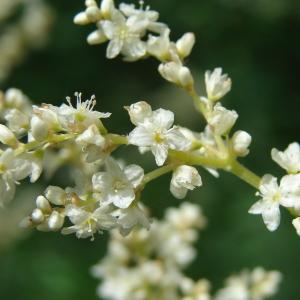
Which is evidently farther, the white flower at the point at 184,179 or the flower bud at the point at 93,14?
the flower bud at the point at 93,14

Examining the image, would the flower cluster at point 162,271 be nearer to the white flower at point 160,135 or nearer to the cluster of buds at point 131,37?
the cluster of buds at point 131,37

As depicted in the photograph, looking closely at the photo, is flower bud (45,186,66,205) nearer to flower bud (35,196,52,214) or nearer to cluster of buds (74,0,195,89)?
flower bud (35,196,52,214)

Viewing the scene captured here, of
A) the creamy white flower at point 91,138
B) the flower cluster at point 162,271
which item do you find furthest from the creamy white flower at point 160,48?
the flower cluster at point 162,271

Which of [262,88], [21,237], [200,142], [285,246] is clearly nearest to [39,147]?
[200,142]

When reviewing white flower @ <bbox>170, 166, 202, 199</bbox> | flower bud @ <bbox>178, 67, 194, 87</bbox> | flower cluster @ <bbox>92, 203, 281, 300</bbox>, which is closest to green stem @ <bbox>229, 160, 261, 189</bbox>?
white flower @ <bbox>170, 166, 202, 199</bbox>

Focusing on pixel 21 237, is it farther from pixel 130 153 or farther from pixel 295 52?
pixel 295 52

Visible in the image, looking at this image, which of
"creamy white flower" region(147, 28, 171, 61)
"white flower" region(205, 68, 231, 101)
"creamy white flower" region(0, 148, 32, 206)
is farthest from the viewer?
"creamy white flower" region(147, 28, 171, 61)
